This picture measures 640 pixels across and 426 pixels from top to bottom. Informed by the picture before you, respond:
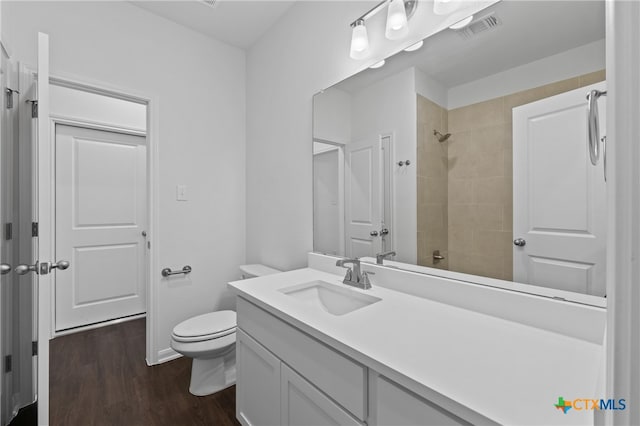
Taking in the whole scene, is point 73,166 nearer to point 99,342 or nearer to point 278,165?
point 99,342

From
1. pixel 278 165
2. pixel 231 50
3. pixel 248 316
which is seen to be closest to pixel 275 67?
pixel 231 50

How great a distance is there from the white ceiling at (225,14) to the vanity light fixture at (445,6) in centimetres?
121

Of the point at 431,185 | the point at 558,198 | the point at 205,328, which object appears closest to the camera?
the point at 558,198

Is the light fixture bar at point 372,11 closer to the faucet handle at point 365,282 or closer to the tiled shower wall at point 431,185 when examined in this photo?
the tiled shower wall at point 431,185

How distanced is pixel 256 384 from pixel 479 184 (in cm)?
127

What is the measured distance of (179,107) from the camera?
2.21 m

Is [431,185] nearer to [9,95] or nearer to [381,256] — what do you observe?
[381,256]

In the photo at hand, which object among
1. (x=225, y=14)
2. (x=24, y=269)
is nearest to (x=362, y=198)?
(x=24, y=269)

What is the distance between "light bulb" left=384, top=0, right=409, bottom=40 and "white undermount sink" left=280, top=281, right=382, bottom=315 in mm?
1212

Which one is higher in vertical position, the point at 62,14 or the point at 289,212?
the point at 62,14

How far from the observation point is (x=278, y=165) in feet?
7.15

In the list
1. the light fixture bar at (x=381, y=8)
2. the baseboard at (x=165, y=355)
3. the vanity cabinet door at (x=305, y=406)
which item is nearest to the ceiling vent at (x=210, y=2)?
the light fixture bar at (x=381, y=8)

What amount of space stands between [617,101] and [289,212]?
1.84 metres

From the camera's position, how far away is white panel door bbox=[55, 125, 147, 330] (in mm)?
2600
